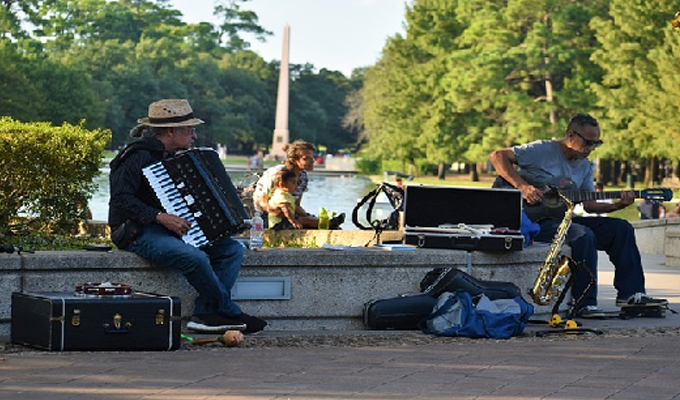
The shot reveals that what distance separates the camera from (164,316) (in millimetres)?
8328

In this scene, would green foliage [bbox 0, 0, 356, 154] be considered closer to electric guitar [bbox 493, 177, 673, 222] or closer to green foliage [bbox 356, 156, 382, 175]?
green foliage [bbox 356, 156, 382, 175]

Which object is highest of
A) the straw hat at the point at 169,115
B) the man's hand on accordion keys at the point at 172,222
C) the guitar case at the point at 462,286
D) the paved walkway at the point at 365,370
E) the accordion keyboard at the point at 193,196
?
the straw hat at the point at 169,115

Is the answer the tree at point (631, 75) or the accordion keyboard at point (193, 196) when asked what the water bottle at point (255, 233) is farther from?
the tree at point (631, 75)

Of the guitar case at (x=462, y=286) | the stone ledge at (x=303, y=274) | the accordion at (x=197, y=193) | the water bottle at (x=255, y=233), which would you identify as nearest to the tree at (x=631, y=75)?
the water bottle at (x=255, y=233)

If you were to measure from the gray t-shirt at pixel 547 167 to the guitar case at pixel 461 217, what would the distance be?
0.78 m

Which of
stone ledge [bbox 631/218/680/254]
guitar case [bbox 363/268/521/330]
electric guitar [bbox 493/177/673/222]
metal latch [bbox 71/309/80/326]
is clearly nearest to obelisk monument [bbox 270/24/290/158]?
stone ledge [bbox 631/218/680/254]

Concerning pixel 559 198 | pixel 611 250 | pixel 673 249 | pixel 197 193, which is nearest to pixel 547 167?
pixel 559 198

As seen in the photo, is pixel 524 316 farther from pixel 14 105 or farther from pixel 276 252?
pixel 14 105

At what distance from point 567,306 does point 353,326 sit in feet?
6.43

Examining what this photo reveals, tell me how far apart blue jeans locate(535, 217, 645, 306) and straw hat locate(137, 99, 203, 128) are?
3.11 m

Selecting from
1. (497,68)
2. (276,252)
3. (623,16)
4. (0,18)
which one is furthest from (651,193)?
(0,18)

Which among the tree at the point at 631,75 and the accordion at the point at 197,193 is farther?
the tree at the point at 631,75

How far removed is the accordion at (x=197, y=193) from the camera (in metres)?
8.91

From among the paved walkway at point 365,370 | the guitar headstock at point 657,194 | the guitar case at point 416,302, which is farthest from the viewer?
the guitar headstock at point 657,194
